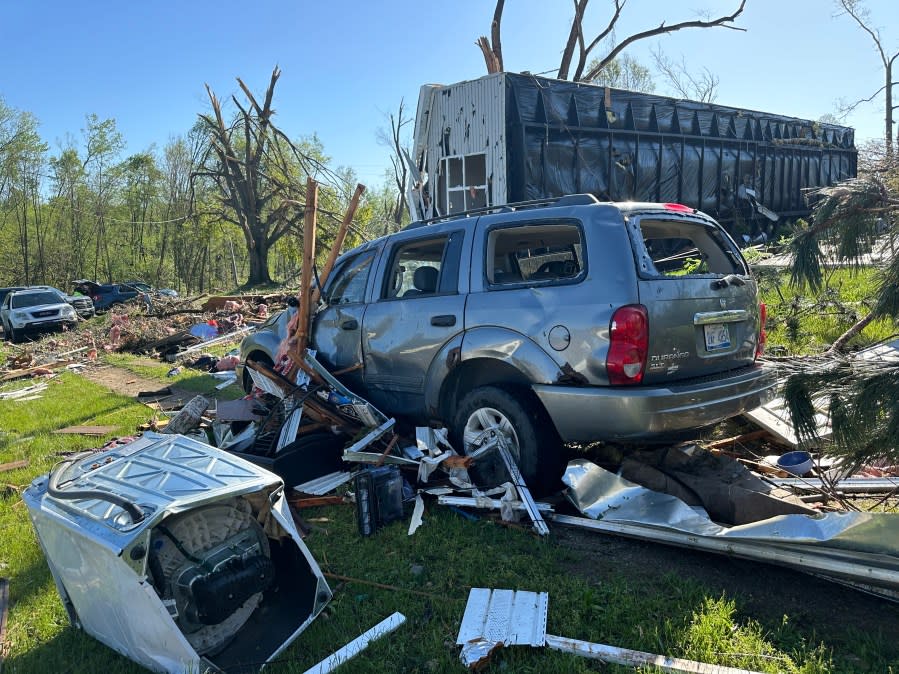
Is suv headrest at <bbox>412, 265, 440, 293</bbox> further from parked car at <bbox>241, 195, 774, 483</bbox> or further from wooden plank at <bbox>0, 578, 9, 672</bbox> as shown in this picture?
wooden plank at <bbox>0, 578, 9, 672</bbox>

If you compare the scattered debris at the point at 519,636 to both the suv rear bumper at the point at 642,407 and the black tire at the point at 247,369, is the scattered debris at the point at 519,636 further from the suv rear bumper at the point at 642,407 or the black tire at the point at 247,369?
the black tire at the point at 247,369

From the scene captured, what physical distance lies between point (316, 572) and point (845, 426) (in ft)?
7.74

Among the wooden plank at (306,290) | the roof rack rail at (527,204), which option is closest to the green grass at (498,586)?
the wooden plank at (306,290)

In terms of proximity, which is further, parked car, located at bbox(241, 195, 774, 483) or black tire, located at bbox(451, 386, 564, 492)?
black tire, located at bbox(451, 386, 564, 492)

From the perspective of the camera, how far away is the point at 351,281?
565 cm

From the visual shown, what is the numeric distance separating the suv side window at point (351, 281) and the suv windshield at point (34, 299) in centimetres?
1734

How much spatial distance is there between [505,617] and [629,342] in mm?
1690

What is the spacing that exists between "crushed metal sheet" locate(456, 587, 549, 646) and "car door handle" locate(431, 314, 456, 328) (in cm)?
196

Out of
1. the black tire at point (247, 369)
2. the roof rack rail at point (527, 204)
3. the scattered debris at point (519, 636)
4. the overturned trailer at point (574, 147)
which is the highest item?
the overturned trailer at point (574, 147)

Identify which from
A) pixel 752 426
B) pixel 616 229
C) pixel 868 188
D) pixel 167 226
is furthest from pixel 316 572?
pixel 167 226

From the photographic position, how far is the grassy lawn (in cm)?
255

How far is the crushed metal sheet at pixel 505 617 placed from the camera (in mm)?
2646

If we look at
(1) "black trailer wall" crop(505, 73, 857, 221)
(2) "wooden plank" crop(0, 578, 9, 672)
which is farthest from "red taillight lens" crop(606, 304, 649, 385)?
(1) "black trailer wall" crop(505, 73, 857, 221)

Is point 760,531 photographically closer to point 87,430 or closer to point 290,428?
point 290,428
